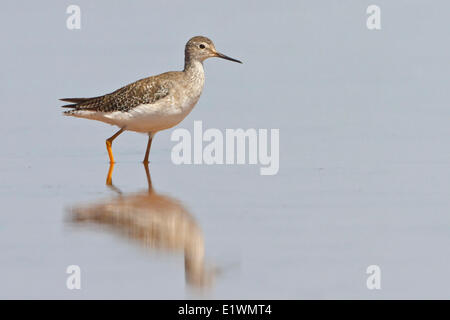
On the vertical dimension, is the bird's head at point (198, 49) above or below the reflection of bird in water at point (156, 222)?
above

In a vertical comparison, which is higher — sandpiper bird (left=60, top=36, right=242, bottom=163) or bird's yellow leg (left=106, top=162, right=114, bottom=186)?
sandpiper bird (left=60, top=36, right=242, bottom=163)

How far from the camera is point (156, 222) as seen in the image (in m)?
9.34

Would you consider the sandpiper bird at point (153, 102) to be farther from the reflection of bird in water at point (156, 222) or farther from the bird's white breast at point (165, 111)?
the reflection of bird in water at point (156, 222)

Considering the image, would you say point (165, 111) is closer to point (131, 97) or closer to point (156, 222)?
point (131, 97)

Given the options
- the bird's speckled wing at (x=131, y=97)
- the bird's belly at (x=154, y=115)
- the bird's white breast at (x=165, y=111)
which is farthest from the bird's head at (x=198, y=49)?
the bird's belly at (x=154, y=115)

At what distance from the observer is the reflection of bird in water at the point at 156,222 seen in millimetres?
8008

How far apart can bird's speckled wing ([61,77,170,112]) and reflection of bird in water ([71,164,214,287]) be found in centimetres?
223

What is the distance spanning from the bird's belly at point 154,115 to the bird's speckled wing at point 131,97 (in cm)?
10

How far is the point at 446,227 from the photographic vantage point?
9.09 m

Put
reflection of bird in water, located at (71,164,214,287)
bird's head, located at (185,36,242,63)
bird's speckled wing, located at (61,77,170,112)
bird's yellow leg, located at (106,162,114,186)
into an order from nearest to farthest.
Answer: reflection of bird in water, located at (71,164,214,287), bird's yellow leg, located at (106,162,114,186), bird's speckled wing, located at (61,77,170,112), bird's head, located at (185,36,242,63)

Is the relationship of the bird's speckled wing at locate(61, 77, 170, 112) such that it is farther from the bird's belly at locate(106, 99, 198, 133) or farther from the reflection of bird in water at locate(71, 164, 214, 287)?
the reflection of bird in water at locate(71, 164, 214, 287)

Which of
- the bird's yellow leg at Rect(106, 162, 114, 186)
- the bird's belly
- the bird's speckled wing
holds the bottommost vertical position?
the bird's yellow leg at Rect(106, 162, 114, 186)

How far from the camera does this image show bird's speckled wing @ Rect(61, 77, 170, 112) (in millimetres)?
12883

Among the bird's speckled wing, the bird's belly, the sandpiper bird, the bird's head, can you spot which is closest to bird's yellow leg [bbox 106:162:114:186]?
the sandpiper bird
